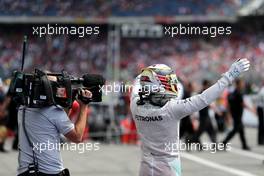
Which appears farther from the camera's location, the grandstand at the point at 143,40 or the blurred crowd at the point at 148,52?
the blurred crowd at the point at 148,52

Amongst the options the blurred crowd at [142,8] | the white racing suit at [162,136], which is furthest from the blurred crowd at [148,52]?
the white racing suit at [162,136]

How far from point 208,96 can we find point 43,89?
4.13ft

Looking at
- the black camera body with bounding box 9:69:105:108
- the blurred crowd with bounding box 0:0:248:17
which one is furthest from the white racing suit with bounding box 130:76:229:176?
the blurred crowd with bounding box 0:0:248:17

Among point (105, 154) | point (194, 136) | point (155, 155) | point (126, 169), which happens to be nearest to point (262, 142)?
point (194, 136)

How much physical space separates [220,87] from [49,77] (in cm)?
132

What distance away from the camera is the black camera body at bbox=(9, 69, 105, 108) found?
5.62 m

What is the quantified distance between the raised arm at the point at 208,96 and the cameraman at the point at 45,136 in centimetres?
75

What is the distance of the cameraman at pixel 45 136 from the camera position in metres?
5.75

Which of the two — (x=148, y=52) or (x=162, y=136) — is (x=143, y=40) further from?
(x=162, y=136)

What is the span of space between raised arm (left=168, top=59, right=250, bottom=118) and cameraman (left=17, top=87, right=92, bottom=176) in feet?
2.45
